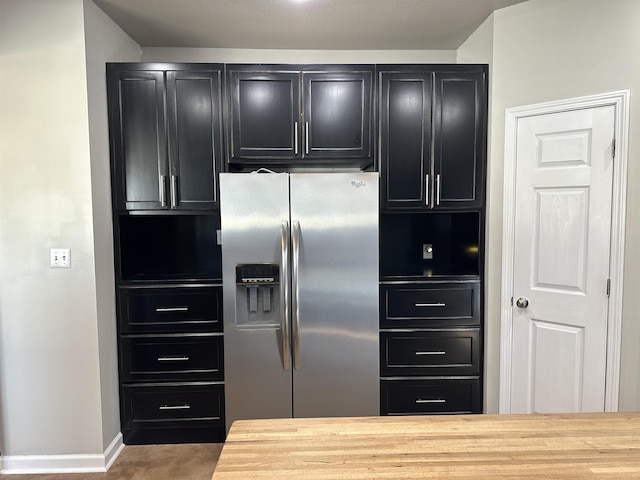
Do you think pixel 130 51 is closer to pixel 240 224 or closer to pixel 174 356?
pixel 240 224

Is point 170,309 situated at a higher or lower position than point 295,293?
lower

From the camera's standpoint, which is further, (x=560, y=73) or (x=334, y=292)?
(x=334, y=292)

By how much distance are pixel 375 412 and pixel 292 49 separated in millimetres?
2536

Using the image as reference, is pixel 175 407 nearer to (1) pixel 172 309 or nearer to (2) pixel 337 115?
(1) pixel 172 309

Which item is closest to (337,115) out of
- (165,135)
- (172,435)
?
(165,135)

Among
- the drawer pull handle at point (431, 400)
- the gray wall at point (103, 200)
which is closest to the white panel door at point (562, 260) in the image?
the drawer pull handle at point (431, 400)

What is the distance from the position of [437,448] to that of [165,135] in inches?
88.5

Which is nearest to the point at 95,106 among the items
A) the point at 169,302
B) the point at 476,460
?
the point at 169,302

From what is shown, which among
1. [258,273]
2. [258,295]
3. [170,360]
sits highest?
[258,273]

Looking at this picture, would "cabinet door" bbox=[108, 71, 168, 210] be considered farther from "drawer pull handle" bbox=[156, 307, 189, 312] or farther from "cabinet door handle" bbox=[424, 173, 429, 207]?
"cabinet door handle" bbox=[424, 173, 429, 207]

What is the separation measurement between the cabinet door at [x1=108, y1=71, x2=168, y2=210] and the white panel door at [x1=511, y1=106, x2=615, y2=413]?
217 centimetres

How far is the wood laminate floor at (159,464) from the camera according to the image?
2.21 m

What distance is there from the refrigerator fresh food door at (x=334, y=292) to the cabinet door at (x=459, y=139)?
0.55 meters

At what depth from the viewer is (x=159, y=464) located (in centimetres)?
232
